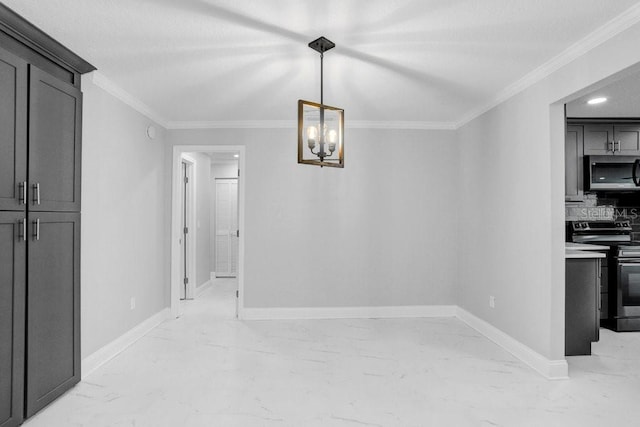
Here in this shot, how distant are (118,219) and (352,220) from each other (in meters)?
2.53

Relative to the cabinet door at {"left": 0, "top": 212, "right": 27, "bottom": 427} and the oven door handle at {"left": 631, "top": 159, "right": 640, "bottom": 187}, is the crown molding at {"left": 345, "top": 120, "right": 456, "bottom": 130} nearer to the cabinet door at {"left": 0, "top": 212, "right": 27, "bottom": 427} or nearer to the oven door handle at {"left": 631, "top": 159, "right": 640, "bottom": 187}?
the oven door handle at {"left": 631, "top": 159, "right": 640, "bottom": 187}

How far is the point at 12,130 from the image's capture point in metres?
2.20

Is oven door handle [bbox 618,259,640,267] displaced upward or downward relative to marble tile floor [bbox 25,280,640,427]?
upward

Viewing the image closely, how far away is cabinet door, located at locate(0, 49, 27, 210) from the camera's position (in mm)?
2133

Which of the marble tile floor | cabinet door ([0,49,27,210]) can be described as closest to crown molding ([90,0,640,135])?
cabinet door ([0,49,27,210])

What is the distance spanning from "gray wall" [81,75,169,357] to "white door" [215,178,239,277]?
3162 millimetres

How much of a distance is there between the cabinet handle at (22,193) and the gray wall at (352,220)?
2.54 m

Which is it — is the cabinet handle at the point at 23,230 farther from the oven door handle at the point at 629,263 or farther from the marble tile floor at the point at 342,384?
the oven door handle at the point at 629,263

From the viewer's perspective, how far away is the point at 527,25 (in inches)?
93.7

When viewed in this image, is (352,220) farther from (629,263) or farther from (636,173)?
(636,173)

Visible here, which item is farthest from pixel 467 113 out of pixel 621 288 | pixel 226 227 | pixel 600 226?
pixel 226 227

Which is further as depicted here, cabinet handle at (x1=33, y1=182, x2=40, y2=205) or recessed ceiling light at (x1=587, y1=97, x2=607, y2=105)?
recessed ceiling light at (x1=587, y1=97, x2=607, y2=105)

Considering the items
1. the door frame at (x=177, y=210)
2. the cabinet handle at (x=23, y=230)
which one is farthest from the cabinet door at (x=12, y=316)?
the door frame at (x=177, y=210)

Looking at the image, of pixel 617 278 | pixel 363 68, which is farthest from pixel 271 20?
pixel 617 278
